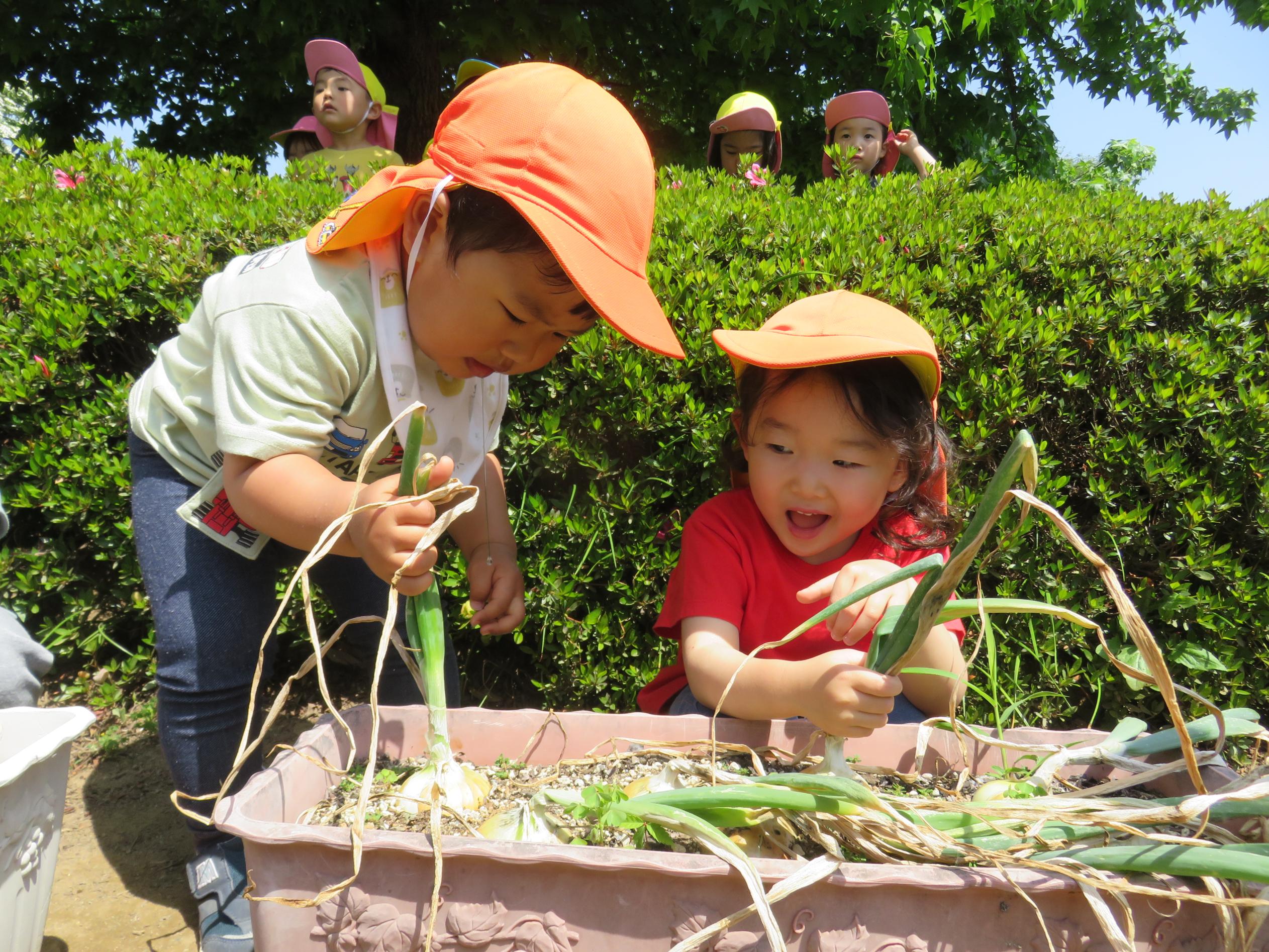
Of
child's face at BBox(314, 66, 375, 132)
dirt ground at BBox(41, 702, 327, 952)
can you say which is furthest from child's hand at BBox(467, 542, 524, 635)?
child's face at BBox(314, 66, 375, 132)

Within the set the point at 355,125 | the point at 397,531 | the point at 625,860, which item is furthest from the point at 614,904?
the point at 355,125

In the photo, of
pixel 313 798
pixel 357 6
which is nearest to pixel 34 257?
pixel 313 798

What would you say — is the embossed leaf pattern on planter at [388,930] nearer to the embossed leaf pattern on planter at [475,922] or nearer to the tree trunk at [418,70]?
the embossed leaf pattern on planter at [475,922]

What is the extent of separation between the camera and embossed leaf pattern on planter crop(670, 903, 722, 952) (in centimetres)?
91

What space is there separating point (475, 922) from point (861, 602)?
0.81 meters

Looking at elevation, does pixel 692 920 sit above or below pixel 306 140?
below

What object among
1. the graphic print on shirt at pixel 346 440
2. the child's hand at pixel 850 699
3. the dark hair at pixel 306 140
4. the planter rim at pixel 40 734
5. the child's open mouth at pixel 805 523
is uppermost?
the dark hair at pixel 306 140

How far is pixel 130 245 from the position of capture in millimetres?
2545

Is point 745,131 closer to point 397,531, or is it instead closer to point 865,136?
point 865,136

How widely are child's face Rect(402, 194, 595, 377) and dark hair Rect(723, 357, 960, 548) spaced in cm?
47

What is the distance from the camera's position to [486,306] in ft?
4.78

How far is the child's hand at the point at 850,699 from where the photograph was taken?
113 cm

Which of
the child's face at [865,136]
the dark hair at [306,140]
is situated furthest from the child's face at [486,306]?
the dark hair at [306,140]

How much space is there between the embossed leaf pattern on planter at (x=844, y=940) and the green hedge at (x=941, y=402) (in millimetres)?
1422
